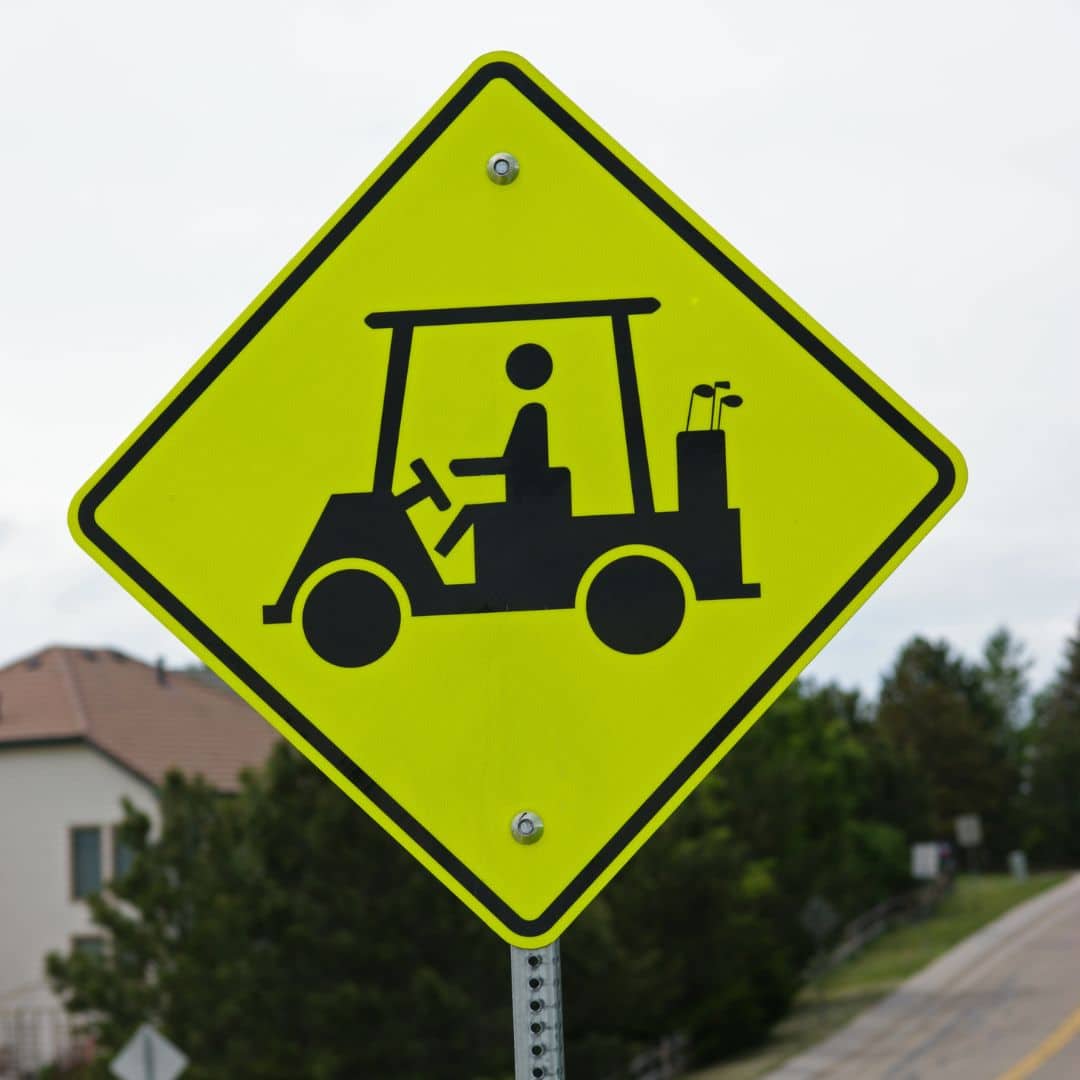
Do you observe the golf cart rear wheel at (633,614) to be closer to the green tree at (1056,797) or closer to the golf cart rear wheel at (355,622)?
the golf cart rear wheel at (355,622)

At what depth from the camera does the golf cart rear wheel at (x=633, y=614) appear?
6.74ft

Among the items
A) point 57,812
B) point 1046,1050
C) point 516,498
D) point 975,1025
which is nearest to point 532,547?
point 516,498

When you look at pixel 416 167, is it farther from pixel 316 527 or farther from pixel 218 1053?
pixel 218 1053

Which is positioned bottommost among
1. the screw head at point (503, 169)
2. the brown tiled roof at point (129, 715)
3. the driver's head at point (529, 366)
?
the driver's head at point (529, 366)

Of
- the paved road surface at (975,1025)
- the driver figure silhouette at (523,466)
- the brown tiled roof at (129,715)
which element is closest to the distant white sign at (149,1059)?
the paved road surface at (975,1025)

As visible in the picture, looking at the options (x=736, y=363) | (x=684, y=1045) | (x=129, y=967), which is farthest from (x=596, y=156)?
(x=684, y=1045)

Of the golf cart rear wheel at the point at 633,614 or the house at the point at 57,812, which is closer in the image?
the golf cart rear wheel at the point at 633,614

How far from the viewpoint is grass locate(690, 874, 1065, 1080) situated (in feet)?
90.6

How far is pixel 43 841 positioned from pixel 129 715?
3440 mm

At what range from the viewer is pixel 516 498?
208 cm

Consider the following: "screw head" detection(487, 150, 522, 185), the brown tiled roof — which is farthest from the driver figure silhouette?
the brown tiled roof

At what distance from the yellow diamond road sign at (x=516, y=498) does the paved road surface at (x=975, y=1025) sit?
879 inches

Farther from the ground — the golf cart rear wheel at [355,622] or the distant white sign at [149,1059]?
the golf cart rear wheel at [355,622]

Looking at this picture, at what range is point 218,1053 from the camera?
58.8 feet
